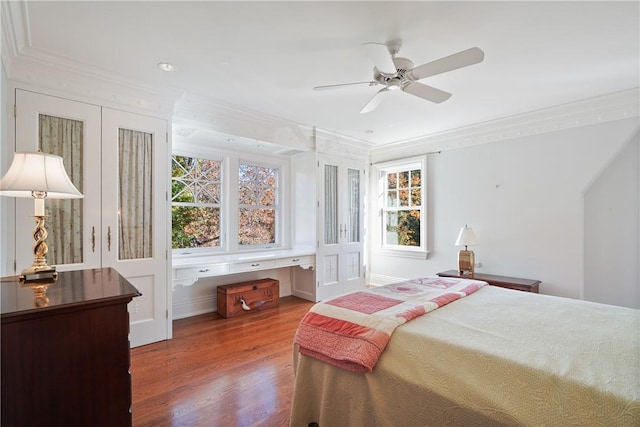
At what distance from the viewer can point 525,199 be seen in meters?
3.81

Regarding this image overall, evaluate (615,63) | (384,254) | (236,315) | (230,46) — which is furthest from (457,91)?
(236,315)

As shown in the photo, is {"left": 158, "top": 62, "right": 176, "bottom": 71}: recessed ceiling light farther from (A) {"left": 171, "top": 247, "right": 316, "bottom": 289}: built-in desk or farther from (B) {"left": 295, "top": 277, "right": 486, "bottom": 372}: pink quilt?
(B) {"left": 295, "top": 277, "right": 486, "bottom": 372}: pink quilt

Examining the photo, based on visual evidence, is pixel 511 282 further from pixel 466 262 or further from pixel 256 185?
pixel 256 185

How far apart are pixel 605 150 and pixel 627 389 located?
3265 millimetres

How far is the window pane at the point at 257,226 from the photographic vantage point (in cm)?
451

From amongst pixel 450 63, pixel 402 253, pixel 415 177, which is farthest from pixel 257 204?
pixel 450 63

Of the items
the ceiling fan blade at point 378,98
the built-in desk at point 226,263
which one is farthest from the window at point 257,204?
the ceiling fan blade at point 378,98

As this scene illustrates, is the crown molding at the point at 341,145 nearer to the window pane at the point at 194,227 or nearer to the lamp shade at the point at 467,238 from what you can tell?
the window pane at the point at 194,227

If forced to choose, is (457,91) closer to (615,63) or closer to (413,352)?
(615,63)

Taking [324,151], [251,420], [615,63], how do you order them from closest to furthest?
[251,420] → [615,63] → [324,151]

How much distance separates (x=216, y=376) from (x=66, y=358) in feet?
5.05

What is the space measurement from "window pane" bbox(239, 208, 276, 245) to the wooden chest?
652 millimetres

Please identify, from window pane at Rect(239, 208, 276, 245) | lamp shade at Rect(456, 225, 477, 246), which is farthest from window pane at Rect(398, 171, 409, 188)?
window pane at Rect(239, 208, 276, 245)

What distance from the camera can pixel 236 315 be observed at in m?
3.84
